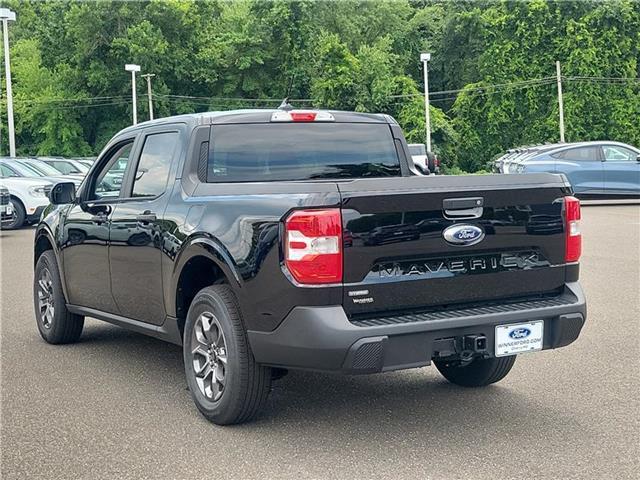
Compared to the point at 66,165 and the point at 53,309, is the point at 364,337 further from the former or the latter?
the point at 66,165

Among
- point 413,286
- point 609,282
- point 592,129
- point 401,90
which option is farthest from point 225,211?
point 401,90

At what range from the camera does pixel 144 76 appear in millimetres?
56312

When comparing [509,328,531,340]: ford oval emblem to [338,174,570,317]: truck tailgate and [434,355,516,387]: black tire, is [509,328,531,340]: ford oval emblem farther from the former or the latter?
[434,355,516,387]: black tire

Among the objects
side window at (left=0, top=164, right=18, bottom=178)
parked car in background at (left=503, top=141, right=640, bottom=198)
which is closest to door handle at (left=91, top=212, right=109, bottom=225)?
side window at (left=0, top=164, right=18, bottom=178)

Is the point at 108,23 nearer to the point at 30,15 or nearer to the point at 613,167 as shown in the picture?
the point at 30,15

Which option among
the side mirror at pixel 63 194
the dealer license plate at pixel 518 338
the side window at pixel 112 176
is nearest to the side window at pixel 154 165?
the side window at pixel 112 176

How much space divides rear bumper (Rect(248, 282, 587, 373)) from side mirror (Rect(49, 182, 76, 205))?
287 cm

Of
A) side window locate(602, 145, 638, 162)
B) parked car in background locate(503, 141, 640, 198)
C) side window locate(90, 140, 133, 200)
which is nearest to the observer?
side window locate(90, 140, 133, 200)

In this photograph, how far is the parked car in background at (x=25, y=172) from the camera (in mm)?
19438

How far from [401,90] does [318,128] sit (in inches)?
2154

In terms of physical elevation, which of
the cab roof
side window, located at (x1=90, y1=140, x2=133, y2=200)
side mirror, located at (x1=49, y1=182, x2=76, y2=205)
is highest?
the cab roof

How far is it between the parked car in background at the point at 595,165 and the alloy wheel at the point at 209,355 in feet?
55.6

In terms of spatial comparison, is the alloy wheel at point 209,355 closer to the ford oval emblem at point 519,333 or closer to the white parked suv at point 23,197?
the ford oval emblem at point 519,333

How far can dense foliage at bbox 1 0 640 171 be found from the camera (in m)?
52.6
